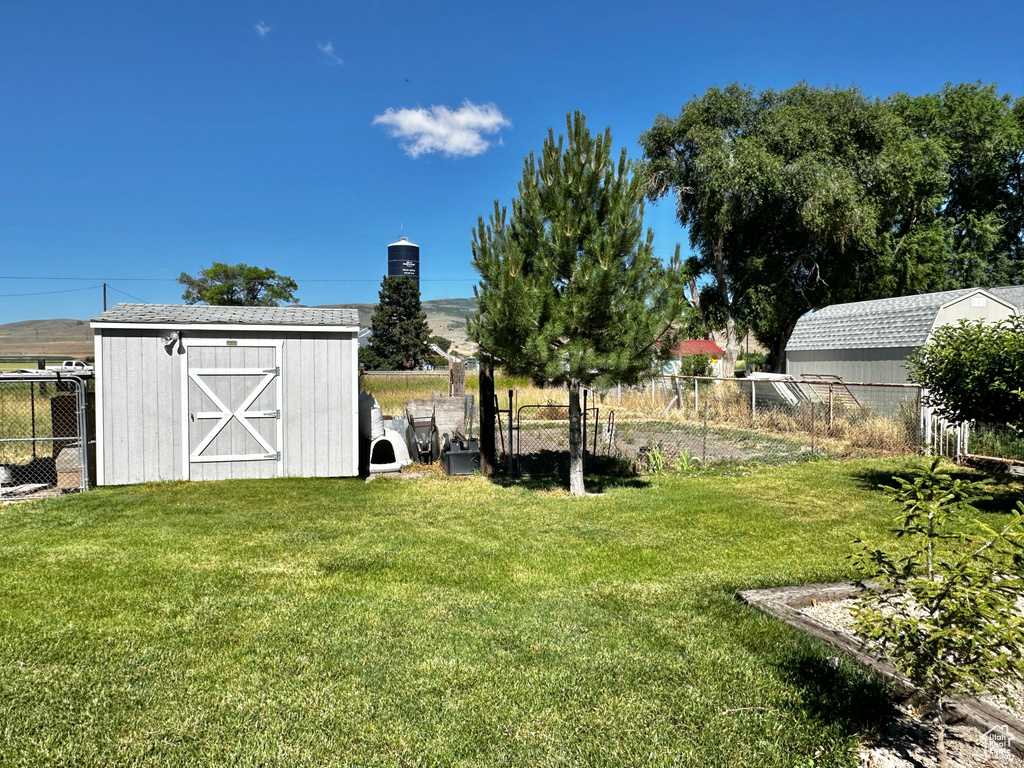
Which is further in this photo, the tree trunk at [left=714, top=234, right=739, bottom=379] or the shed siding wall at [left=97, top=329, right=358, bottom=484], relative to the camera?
the tree trunk at [left=714, top=234, right=739, bottom=379]

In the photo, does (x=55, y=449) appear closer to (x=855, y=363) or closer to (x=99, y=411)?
(x=99, y=411)

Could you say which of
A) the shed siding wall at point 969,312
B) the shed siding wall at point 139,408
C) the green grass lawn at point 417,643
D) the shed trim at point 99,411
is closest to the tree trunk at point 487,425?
the green grass lawn at point 417,643

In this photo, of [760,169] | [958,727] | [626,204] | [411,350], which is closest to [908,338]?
[626,204]

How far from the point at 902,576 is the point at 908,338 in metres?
14.3

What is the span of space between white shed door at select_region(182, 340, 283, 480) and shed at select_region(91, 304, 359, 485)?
0.05 feet

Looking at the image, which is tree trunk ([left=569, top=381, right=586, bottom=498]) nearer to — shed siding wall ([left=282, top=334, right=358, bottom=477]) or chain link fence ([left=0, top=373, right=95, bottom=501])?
shed siding wall ([left=282, top=334, right=358, bottom=477])

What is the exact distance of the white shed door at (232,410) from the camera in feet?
31.0

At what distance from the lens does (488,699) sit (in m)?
3.21

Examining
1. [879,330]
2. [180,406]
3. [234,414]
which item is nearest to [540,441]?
[234,414]

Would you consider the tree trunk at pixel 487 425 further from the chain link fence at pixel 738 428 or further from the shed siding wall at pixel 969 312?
the shed siding wall at pixel 969 312

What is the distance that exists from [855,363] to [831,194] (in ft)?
34.6

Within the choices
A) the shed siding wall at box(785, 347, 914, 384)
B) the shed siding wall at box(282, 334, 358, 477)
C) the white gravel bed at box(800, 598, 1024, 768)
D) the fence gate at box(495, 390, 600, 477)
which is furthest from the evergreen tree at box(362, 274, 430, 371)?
the white gravel bed at box(800, 598, 1024, 768)

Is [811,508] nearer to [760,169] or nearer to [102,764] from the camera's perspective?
[102,764]

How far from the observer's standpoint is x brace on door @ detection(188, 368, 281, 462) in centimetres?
946
